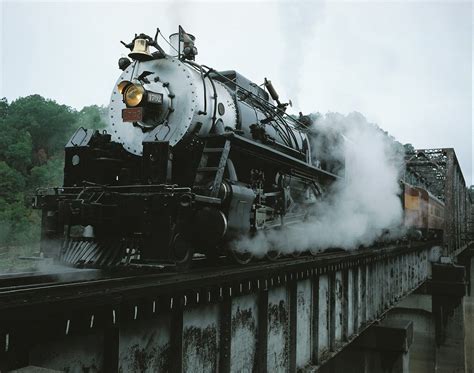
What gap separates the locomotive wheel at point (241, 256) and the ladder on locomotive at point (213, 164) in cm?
92

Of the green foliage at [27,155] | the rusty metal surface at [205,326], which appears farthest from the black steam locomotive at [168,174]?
the green foliage at [27,155]

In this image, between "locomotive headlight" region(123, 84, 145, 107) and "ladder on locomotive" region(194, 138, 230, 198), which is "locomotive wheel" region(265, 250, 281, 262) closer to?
"ladder on locomotive" region(194, 138, 230, 198)

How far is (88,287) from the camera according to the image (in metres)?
3.34

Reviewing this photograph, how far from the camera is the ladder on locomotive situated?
17.3 feet

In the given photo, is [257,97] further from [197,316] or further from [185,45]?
[197,316]

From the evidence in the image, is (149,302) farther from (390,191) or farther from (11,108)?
(11,108)

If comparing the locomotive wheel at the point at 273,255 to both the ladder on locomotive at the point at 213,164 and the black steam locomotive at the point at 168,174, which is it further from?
the ladder on locomotive at the point at 213,164

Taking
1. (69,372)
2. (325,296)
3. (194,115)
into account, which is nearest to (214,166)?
(194,115)

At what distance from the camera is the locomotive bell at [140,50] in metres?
6.17

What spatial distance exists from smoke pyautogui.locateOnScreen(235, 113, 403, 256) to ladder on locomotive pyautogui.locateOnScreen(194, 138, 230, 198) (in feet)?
3.62

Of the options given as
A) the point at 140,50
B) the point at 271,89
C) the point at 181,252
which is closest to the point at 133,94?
the point at 140,50

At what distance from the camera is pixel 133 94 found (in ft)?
18.7

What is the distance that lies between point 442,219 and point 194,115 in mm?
23281

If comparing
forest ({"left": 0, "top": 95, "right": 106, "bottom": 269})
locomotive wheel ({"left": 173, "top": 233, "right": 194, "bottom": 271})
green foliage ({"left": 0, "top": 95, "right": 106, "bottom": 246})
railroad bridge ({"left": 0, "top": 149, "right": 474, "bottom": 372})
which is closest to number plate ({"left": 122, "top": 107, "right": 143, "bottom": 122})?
locomotive wheel ({"left": 173, "top": 233, "right": 194, "bottom": 271})
